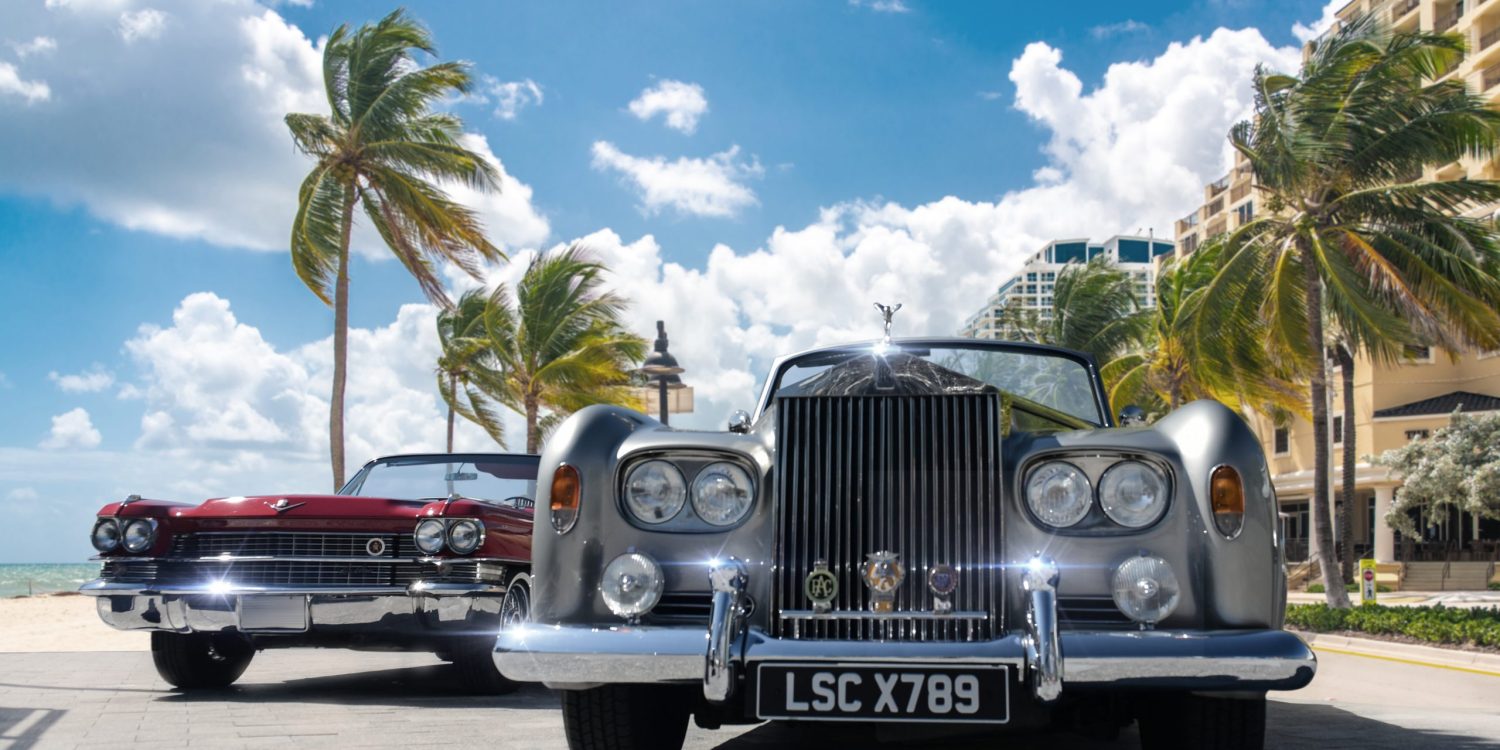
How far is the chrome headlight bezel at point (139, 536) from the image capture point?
657 centimetres

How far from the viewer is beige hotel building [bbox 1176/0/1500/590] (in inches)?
1491

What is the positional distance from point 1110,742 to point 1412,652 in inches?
344

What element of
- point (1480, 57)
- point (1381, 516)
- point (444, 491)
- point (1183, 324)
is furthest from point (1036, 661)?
point (1480, 57)

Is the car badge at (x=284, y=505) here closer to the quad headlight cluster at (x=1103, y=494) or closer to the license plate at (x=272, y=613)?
the license plate at (x=272, y=613)

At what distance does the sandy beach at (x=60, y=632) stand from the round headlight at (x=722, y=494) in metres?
9.61

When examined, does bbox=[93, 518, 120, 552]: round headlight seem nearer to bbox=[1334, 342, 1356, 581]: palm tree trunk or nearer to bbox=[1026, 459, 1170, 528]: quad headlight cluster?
bbox=[1026, 459, 1170, 528]: quad headlight cluster

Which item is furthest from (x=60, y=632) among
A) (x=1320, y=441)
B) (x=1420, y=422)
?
(x=1420, y=422)

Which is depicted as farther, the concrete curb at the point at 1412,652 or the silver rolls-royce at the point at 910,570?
the concrete curb at the point at 1412,652

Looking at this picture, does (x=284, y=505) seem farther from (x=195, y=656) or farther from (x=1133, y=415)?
(x=1133, y=415)

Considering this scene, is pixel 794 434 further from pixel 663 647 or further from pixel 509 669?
pixel 509 669

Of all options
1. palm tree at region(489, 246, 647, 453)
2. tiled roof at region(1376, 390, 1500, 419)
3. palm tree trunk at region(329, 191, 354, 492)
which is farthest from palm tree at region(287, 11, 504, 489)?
tiled roof at region(1376, 390, 1500, 419)

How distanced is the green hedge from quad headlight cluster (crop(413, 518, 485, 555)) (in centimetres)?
952

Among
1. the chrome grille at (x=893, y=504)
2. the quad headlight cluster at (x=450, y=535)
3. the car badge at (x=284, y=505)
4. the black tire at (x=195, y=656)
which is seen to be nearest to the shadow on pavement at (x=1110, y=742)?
the chrome grille at (x=893, y=504)

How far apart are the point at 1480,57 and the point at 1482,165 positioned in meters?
4.46
